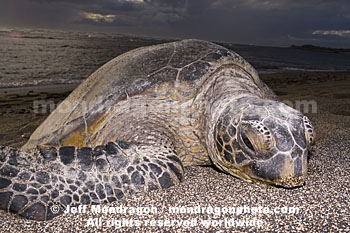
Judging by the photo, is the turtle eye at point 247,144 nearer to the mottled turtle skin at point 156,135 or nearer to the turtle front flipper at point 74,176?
the mottled turtle skin at point 156,135

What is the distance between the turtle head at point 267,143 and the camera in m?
1.80

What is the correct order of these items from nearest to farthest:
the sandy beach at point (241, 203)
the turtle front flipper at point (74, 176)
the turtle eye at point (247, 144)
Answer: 1. the sandy beach at point (241, 203)
2. the turtle front flipper at point (74, 176)
3. the turtle eye at point (247, 144)

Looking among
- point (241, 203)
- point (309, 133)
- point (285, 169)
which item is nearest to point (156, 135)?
point (241, 203)

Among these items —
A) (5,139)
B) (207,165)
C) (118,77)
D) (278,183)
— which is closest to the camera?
(278,183)

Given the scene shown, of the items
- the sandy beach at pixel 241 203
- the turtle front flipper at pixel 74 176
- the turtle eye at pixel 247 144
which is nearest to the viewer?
the sandy beach at pixel 241 203

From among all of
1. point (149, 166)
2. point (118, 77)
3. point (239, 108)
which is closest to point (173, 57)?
point (118, 77)

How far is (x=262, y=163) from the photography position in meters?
1.85

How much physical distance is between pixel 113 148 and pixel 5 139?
2914mm

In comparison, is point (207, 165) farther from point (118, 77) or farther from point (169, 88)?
point (118, 77)

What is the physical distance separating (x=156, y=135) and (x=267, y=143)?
3.31 ft

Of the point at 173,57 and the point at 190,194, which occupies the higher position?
the point at 173,57

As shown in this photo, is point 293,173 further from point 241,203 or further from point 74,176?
point 74,176

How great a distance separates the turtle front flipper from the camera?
5.70 feet

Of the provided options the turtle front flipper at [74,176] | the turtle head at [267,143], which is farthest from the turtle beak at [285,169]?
the turtle front flipper at [74,176]
